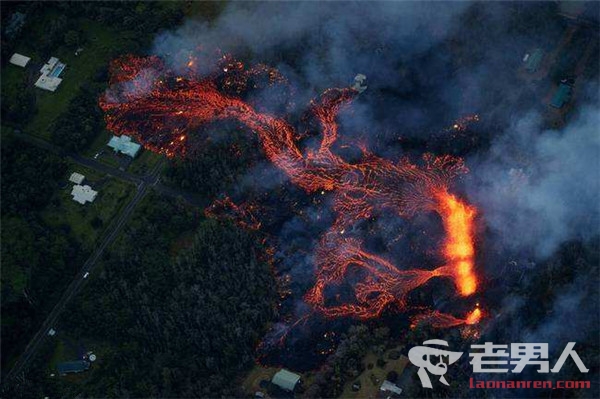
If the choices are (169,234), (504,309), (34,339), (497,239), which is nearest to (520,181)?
(497,239)

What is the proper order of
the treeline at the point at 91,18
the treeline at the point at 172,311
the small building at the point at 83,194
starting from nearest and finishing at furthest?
the treeline at the point at 172,311, the small building at the point at 83,194, the treeline at the point at 91,18

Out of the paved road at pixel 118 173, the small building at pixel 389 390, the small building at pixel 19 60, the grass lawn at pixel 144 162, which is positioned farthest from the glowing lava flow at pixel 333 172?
the small building at pixel 19 60

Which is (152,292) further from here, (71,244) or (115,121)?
(115,121)

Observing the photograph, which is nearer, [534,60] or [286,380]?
[286,380]

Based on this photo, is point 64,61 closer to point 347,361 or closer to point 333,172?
point 333,172

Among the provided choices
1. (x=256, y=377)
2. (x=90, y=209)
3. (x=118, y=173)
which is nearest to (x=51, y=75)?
(x=118, y=173)

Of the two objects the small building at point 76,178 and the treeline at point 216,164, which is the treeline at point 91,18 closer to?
the small building at point 76,178
